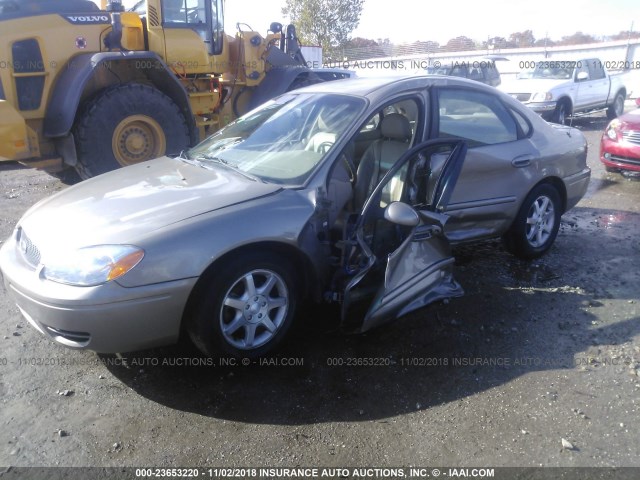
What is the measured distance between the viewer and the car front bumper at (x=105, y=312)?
8.77 feet

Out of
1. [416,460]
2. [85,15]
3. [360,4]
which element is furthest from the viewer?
[360,4]

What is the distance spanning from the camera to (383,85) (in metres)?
3.83

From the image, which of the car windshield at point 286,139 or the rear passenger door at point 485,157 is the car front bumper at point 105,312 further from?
the rear passenger door at point 485,157

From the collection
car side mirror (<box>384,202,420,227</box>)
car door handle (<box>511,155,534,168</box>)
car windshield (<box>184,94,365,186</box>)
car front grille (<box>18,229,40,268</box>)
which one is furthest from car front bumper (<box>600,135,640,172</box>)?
car front grille (<box>18,229,40,268</box>)

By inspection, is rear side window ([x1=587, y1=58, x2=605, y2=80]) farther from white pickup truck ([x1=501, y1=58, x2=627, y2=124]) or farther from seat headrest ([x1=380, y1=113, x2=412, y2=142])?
seat headrest ([x1=380, y1=113, x2=412, y2=142])

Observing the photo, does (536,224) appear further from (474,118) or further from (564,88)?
(564,88)

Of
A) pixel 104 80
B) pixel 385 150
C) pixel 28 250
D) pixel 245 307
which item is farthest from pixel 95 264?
pixel 104 80

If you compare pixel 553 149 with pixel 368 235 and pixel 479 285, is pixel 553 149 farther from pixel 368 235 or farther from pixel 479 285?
pixel 368 235

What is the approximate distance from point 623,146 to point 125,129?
703 centimetres

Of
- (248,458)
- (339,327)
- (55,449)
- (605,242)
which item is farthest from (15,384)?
(605,242)

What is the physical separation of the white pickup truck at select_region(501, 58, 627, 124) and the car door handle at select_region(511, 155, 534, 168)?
923cm

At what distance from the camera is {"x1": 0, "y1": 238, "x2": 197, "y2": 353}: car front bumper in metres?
2.67

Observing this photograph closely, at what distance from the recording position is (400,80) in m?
3.92

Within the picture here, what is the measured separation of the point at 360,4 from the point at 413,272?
33.2m
